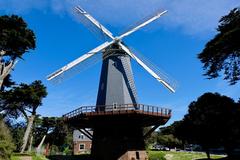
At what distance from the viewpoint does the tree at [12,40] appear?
108 feet

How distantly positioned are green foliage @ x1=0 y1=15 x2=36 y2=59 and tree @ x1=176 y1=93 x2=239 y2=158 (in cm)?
2263

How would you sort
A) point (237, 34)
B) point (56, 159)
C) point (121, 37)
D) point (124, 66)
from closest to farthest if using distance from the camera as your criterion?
1. point (237, 34)
2. point (124, 66)
3. point (121, 37)
4. point (56, 159)

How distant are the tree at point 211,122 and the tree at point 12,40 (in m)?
22.6

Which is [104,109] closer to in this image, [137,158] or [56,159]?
[137,158]

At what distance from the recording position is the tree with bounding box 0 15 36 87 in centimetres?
3299

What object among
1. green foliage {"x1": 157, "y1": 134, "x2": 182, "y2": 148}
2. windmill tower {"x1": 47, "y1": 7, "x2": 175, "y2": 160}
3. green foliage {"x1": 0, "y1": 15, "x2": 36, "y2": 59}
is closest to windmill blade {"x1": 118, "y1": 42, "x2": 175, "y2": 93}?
windmill tower {"x1": 47, "y1": 7, "x2": 175, "y2": 160}

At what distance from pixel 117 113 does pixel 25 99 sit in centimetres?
2169

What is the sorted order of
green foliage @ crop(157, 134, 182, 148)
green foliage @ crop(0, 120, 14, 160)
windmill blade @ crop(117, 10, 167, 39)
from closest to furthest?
green foliage @ crop(0, 120, 14, 160), windmill blade @ crop(117, 10, 167, 39), green foliage @ crop(157, 134, 182, 148)

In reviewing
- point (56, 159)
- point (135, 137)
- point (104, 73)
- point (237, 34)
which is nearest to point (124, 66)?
point (104, 73)

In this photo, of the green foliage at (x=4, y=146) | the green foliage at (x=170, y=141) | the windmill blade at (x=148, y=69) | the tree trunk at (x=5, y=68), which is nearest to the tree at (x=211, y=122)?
the windmill blade at (x=148, y=69)

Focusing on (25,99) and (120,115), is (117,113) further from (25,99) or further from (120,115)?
(25,99)

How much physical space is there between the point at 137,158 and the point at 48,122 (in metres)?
53.7

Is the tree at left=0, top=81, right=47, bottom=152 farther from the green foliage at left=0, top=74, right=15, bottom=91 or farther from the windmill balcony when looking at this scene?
the windmill balcony

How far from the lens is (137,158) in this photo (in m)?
29.7
